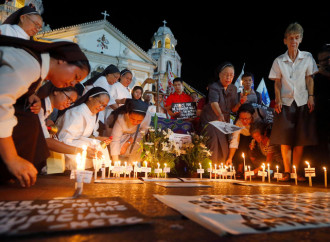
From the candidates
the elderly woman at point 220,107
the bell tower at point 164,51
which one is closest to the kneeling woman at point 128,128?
the elderly woman at point 220,107

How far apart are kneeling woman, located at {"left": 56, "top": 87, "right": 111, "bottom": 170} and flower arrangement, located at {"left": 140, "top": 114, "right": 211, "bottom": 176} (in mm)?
803

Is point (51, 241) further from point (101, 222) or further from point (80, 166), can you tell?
point (80, 166)

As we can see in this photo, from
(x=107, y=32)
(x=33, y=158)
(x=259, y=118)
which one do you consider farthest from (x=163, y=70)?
(x=33, y=158)

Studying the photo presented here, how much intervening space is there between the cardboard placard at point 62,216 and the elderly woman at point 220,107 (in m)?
3.49

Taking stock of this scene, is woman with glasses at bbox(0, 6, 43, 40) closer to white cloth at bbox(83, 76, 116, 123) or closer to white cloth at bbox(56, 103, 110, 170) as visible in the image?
white cloth at bbox(56, 103, 110, 170)

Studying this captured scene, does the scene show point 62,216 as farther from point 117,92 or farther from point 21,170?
point 117,92

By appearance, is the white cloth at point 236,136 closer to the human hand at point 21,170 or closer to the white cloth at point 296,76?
the white cloth at point 296,76

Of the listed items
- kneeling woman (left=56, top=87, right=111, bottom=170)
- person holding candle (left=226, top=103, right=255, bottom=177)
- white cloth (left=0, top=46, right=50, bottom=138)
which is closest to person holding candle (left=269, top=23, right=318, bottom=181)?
person holding candle (left=226, top=103, right=255, bottom=177)

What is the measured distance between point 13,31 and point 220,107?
3.90 meters

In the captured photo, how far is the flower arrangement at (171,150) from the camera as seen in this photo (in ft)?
13.7

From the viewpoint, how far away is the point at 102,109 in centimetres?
398

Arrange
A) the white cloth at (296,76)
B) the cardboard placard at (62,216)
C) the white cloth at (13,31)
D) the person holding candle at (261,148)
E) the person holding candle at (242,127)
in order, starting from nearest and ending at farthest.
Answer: the cardboard placard at (62,216)
the white cloth at (13,31)
the white cloth at (296,76)
the person holding candle at (261,148)
the person holding candle at (242,127)

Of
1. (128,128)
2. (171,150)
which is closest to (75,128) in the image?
(128,128)

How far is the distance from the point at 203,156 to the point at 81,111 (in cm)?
240
